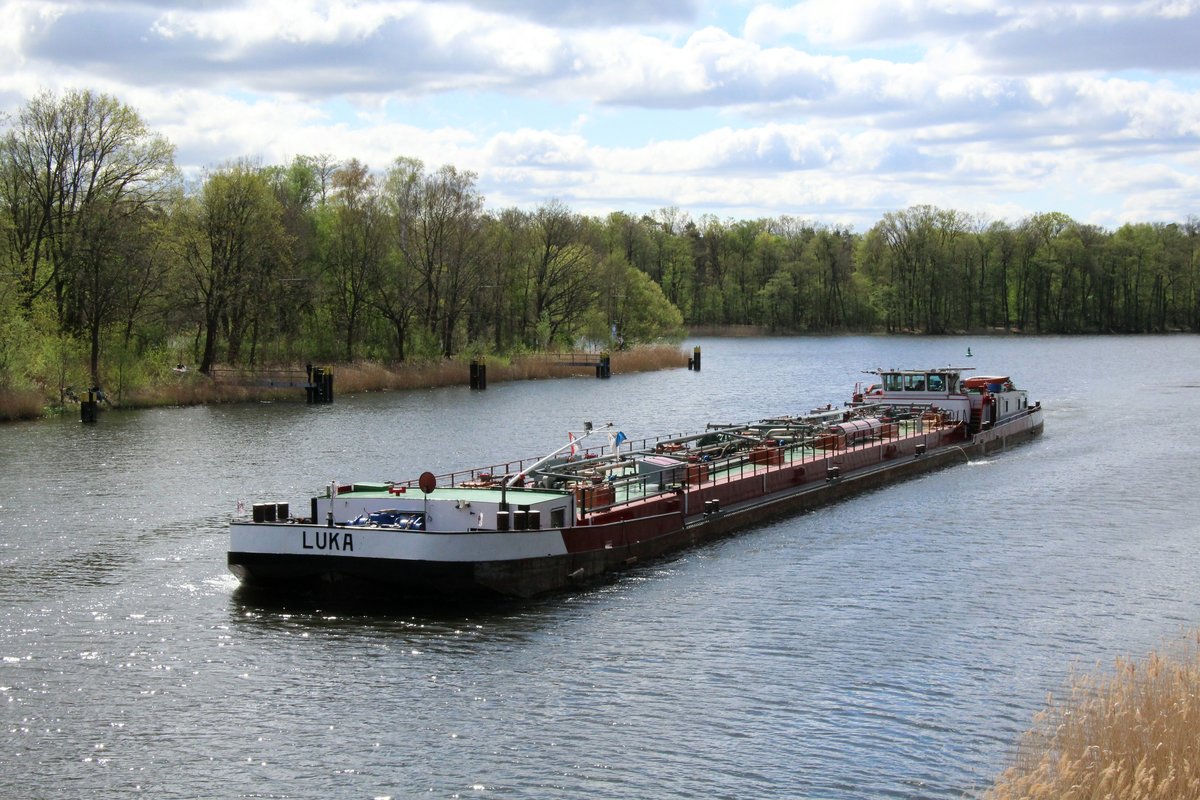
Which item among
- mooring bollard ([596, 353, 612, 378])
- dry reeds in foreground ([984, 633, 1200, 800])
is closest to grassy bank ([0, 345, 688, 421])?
mooring bollard ([596, 353, 612, 378])

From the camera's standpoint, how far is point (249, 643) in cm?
2236

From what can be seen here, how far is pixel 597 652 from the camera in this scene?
22031 mm

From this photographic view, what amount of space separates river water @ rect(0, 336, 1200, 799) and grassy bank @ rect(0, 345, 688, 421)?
18.2 meters

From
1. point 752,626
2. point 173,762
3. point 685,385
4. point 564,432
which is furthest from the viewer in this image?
point 685,385

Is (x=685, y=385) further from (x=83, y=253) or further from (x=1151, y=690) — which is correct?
(x=1151, y=690)

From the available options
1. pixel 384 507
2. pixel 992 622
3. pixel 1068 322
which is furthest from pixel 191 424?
pixel 1068 322

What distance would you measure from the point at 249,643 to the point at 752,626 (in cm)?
895

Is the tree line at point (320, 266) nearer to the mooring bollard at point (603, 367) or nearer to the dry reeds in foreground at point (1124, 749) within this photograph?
the mooring bollard at point (603, 367)

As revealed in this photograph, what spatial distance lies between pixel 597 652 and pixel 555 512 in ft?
17.8

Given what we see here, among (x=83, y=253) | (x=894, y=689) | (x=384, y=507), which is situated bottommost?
(x=894, y=689)

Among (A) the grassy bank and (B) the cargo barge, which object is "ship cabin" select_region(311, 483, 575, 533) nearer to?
(B) the cargo barge

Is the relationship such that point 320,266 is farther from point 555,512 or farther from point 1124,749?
point 1124,749

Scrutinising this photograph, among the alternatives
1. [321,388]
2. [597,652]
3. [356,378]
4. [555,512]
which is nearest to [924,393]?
[555,512]

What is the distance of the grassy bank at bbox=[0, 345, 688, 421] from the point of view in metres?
59.8
